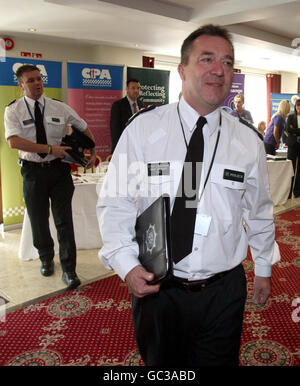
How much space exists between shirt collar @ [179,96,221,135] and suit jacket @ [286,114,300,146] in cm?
544

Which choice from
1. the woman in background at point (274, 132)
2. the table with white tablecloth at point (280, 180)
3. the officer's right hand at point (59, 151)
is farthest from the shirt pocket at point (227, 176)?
the woman in background at point (274, 132)

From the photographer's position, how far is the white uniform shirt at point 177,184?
1.15m

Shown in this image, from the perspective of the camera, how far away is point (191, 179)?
1172 mm

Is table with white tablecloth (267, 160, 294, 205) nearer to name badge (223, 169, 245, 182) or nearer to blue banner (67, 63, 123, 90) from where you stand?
blue banner (67, 63, 123, 90)

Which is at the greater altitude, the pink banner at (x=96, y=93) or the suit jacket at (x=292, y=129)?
the pink banner at (x=96, y=93)

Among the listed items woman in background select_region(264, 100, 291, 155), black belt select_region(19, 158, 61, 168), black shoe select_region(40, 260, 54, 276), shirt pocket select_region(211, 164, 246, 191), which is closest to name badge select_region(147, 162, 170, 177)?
shirt pocket select_region(211, 164, 246, 191)

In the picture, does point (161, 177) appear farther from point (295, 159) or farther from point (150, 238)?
point (295, 159)

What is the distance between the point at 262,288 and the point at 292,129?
5406mm

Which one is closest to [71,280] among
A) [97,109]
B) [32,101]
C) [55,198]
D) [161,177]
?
[55,198]

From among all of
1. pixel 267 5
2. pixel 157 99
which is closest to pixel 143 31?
pixel 157 99

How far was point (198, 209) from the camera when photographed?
3.81 ft

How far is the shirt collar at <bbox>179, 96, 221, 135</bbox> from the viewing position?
48.6 inches

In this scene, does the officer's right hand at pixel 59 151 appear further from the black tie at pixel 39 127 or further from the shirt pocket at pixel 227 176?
the shirt pocket at pixel 227 176

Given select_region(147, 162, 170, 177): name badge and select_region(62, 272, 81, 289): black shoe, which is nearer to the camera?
select_region(147, 162, 170, 177): name badge
